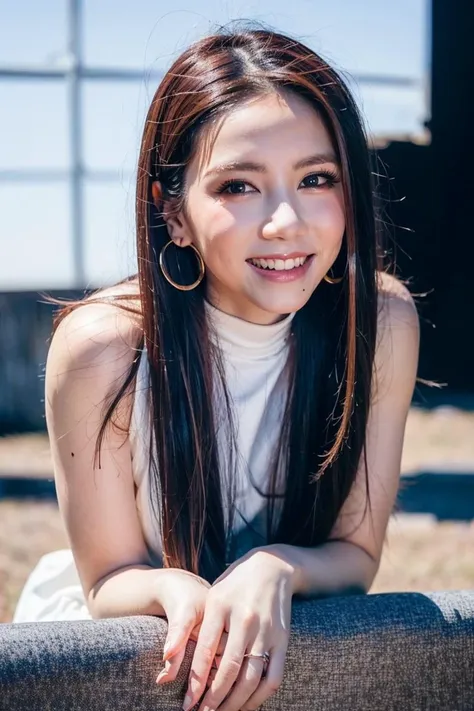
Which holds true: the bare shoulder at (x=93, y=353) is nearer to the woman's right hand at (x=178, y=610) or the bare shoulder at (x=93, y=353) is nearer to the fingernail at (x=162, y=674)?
the woman's right hand at (x=178, y=610)

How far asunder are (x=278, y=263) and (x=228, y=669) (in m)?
0.57

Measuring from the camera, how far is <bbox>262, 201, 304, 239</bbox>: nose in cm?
137

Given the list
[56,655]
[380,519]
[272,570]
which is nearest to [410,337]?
[380,519]

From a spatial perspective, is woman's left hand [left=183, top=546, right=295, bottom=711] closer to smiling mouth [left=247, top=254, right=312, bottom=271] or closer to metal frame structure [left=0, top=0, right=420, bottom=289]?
smiling mouth [left=247, top=254, right=312, bottom=271]

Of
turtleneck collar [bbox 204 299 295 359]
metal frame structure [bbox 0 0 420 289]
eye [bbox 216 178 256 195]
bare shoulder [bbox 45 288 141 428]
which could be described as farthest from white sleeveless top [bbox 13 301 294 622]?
metal frame structure [bbox 0 0 420 289]

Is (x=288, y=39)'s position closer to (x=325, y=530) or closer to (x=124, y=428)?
(x=124, y=428)

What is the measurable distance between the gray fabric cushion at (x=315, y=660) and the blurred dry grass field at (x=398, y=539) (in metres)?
0.79

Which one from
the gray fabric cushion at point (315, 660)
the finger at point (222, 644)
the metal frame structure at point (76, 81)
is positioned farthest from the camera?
the metal frame structure at point (76, 81)

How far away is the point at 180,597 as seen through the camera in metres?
1.20

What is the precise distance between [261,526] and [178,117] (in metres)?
0.69

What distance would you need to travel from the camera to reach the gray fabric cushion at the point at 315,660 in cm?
103

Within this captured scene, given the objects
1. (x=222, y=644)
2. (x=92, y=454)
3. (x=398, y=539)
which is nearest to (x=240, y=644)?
(x=222, y=644)

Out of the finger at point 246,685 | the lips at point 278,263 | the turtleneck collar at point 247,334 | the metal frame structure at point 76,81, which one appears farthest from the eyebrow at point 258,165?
the metal frame structure at point 76,81

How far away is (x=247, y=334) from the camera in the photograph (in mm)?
1616
